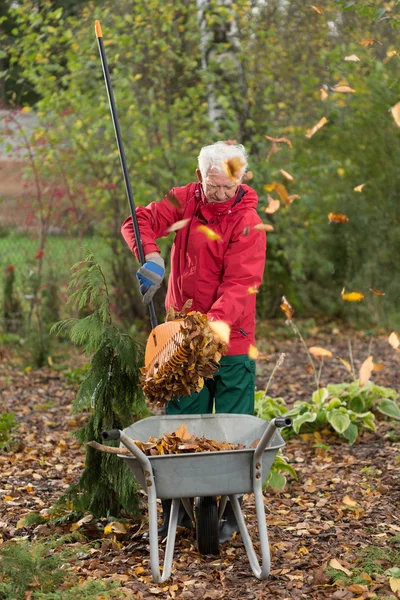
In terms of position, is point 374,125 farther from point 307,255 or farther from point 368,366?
point 368,366

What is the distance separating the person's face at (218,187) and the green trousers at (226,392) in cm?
69

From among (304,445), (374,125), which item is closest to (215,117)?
(374,125)

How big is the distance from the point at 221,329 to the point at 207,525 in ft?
2.74

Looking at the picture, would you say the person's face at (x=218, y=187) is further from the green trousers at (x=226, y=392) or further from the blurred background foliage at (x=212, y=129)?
the blurred background foliage at (x=212, y=129)

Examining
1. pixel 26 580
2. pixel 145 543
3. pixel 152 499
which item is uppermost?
pixel 152 499

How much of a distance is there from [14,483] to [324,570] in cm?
197

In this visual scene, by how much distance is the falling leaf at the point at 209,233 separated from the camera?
363 cm

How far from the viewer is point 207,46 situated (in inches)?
356

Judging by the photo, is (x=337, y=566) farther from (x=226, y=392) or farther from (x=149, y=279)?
(x=149, y=279)

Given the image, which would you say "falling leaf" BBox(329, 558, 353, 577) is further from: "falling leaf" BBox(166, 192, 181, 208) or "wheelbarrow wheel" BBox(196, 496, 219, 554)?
"falling leaf" BBox(166, 192, 181, 208)

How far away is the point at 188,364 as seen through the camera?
3346mm

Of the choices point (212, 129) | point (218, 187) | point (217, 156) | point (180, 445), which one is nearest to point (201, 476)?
A: point (180, 445)

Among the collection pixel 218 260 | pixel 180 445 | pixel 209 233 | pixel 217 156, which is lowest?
pixel 180 445

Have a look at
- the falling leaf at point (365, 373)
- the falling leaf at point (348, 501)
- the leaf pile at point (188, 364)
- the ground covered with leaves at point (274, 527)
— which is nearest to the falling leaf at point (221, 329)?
the leaf pile at point (188, 364)
